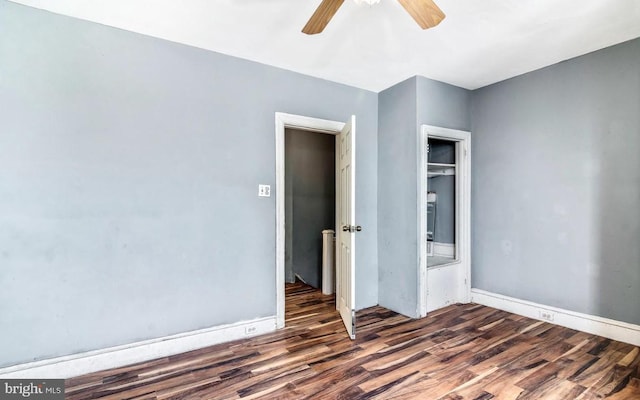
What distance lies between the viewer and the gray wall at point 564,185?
276 centimetres

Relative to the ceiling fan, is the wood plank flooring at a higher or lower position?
lower

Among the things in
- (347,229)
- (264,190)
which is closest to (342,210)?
(347,229)

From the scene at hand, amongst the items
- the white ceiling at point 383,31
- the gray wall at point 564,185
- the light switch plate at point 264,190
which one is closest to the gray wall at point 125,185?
the light switch plate at point 264,190

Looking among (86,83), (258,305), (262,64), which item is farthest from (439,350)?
(86,83)

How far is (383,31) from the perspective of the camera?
8.29 ft

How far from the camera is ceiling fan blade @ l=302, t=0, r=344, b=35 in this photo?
1799 mm

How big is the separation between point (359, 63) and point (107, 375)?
3.33 metres

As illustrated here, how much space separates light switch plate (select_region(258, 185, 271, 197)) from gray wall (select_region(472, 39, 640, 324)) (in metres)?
2.55

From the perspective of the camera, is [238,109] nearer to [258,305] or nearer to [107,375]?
[258,305]

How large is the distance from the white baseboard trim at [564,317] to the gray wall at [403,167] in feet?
3.43

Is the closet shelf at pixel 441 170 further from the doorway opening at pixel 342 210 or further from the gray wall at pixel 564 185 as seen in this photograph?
the doorway opening at pixel 342 210

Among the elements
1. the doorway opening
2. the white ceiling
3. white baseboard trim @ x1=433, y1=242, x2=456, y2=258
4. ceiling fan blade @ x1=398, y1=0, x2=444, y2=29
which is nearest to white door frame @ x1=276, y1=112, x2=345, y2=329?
the doorway opening

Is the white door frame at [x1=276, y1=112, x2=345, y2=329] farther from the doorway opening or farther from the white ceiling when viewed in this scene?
the white ceiling

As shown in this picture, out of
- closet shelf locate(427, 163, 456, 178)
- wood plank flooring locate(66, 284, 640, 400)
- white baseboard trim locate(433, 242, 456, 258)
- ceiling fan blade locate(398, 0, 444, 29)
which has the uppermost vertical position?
ceiling fan blade locate(398, 0, 444, 29)
